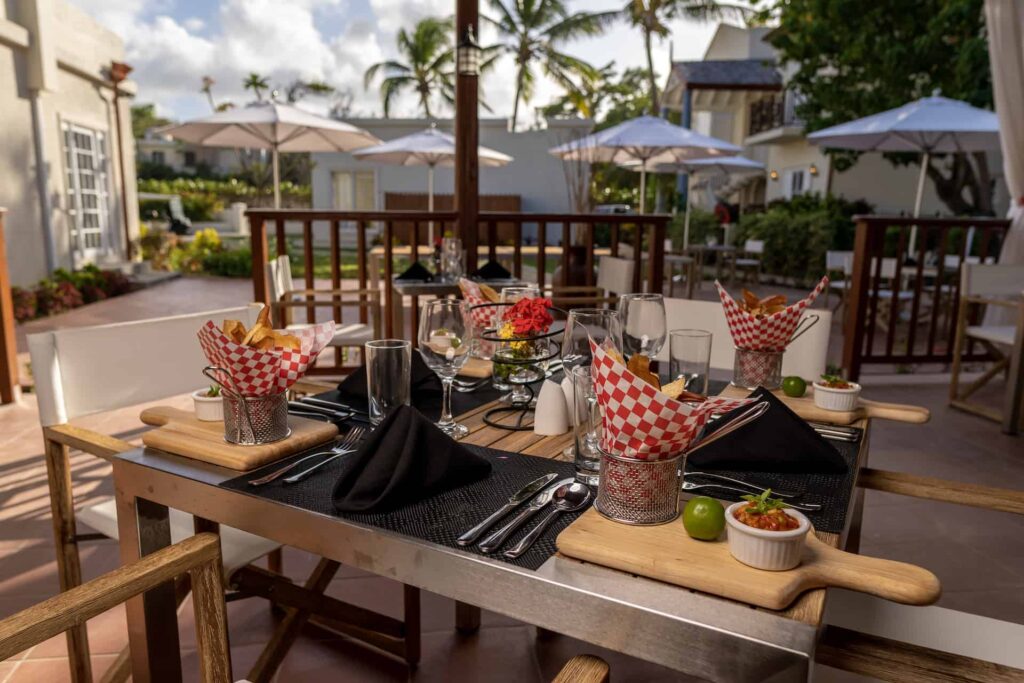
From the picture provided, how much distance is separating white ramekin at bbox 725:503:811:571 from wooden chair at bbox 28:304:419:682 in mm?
1129

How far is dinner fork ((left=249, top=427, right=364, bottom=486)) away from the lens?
1.09 metres

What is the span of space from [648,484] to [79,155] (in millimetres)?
11866

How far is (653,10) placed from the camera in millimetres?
17328

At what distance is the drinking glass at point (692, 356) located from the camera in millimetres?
1486

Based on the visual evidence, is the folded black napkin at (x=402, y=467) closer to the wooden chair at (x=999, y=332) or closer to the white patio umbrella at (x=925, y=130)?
the wooden chair at (x=999, y=332)

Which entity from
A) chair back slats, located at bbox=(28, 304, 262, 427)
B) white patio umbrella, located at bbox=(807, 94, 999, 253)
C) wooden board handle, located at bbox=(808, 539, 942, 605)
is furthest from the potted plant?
white patio umbrella, located at bbox=(807, 94, 999, 253)

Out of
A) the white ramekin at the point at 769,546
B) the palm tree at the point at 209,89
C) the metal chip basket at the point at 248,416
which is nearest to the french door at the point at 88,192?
the metal chip basket at the point at 248,416

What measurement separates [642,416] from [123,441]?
1.33 m

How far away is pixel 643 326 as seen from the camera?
5.21 feet

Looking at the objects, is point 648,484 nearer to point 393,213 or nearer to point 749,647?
point 749,647

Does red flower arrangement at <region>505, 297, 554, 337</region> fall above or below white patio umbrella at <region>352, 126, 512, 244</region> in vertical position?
below

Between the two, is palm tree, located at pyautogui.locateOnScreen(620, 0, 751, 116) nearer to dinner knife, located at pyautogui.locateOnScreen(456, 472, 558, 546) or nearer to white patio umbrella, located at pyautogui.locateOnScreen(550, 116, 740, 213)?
white patio umbrella, located at pyautogui.locateOnScreen(550, 116, 740, 213)

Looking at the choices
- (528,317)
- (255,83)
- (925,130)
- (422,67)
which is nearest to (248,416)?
(528,317)

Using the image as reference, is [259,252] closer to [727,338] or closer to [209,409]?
[727,338]
